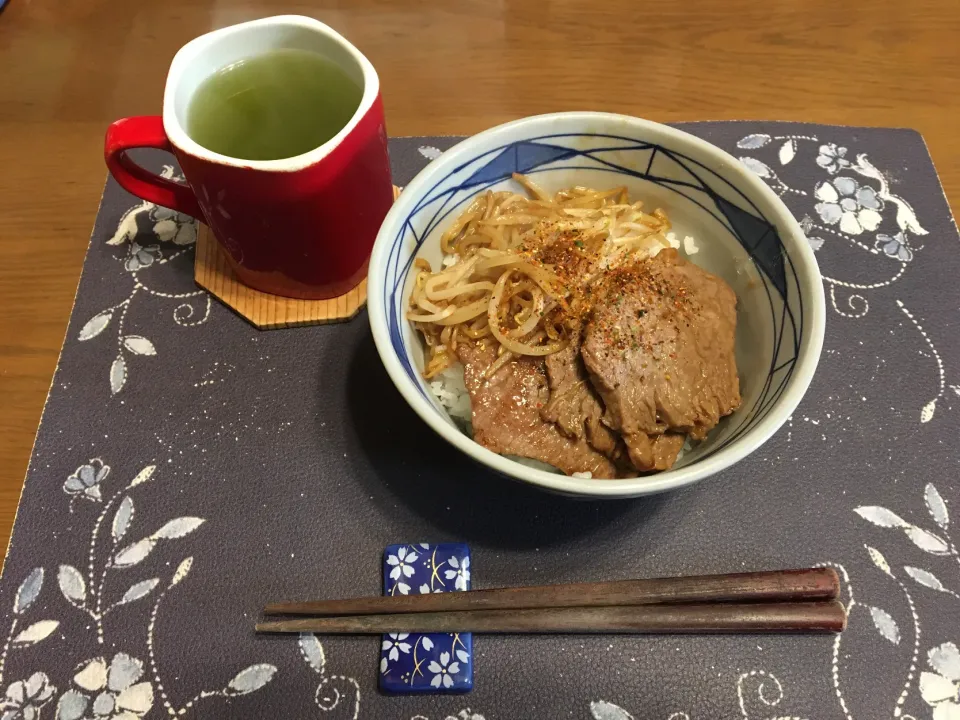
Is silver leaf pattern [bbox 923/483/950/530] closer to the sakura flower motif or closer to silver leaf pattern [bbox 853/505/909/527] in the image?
silver leaf pattern [bbox 853/505/909/527]

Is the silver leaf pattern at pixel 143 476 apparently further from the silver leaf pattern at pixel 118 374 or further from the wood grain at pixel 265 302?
the wood grain at pixel 265 302

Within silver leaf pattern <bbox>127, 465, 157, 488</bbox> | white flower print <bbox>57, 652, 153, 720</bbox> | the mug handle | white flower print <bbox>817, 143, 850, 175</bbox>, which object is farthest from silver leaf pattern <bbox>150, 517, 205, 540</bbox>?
white flower print <bbox>817, 143, 850, 175</bbox>

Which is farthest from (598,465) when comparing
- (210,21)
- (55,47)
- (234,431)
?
(55,47)

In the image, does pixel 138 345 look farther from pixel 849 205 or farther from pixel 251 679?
pixel 849 205

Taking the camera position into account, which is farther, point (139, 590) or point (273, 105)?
point (273, 105)

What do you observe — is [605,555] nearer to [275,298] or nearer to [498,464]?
[498,464]

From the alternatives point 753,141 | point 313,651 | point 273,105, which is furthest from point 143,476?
point 753,141
